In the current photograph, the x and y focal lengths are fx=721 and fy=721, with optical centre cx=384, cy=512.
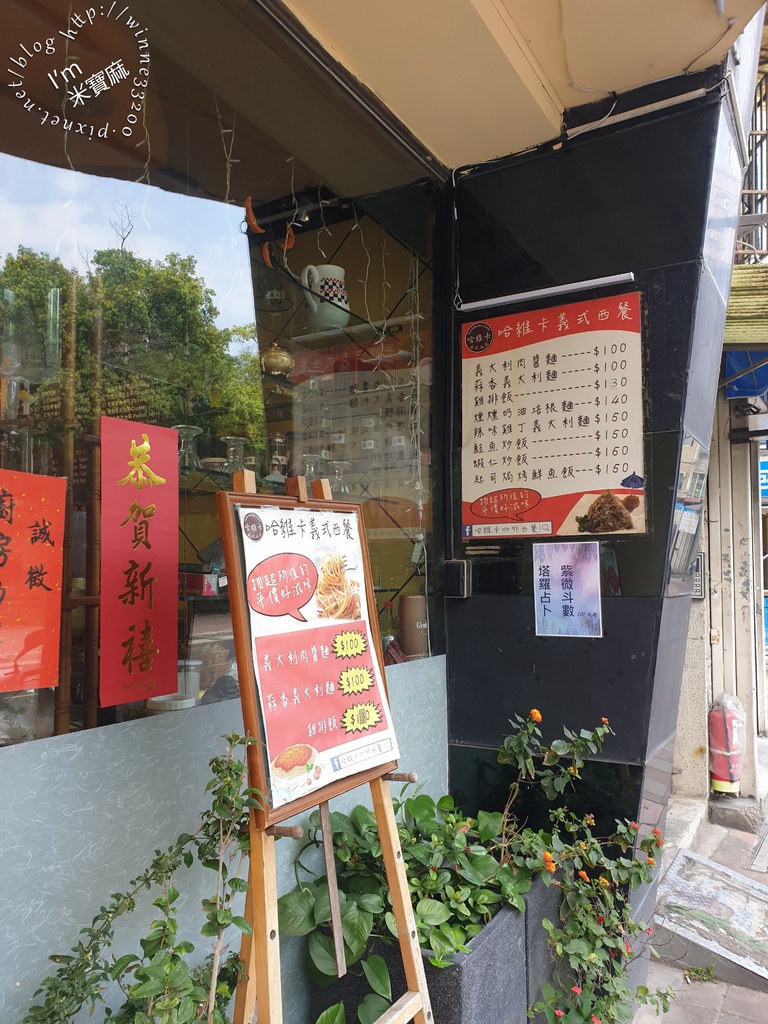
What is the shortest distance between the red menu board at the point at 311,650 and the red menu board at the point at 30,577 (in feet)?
1.32

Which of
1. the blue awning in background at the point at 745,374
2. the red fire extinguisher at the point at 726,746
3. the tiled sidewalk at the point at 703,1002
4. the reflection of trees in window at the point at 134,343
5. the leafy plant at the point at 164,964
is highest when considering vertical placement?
the blue awning in background at the point at 745,374

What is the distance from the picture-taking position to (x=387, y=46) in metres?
2.35

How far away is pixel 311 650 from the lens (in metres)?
1.67

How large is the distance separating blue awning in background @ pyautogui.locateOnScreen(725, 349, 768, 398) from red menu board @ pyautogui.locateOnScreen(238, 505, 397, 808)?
3799 mm

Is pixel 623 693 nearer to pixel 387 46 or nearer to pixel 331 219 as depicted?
Result: pixel 331 219

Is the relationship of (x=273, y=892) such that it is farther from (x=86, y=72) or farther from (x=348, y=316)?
(x=348, y=316)

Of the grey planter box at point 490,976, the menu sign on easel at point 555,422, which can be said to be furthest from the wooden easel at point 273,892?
the menu sign on easel at point 555,422

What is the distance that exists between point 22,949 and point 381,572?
64.4 inches

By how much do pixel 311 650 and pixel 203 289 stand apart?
1.10 metres

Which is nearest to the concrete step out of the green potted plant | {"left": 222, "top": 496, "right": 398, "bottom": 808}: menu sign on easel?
the green potted plant

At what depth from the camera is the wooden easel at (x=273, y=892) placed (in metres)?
1.38

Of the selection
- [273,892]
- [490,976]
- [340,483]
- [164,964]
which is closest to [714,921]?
[490,976]

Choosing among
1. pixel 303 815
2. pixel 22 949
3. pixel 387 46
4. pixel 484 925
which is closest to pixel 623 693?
pixel 484 925

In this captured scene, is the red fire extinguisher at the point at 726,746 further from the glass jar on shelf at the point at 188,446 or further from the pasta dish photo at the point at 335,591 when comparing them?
the glass jar on shelf at the point at 188,446
